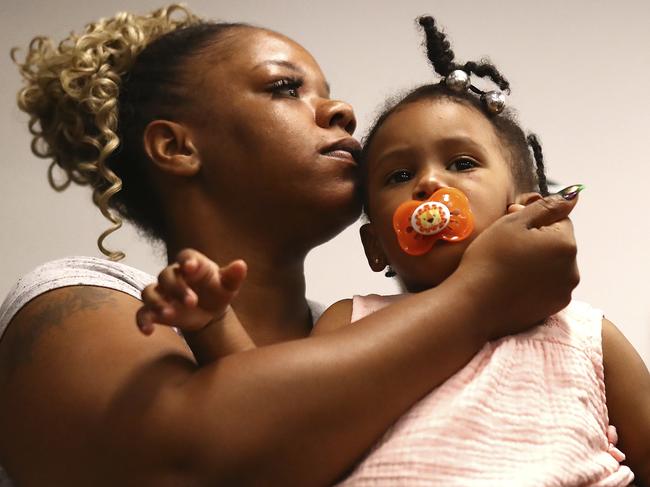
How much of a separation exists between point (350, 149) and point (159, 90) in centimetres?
29

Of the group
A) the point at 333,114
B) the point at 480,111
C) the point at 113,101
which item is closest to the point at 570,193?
the point at 480,111

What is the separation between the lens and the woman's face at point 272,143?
3.30 ft

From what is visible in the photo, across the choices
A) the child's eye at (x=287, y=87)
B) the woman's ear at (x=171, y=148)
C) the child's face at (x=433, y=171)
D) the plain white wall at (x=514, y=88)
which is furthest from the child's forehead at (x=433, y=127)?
the plain white wall at (x=514, y=88)

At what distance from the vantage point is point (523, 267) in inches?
31.4

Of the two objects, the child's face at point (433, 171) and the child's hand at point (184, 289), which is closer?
the child's hand at point (184, 289)

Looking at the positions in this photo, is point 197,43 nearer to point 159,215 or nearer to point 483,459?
point 159,215

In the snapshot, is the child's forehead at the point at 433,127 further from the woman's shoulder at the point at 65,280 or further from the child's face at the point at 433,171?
the woman's shoulder at the point at 65,280

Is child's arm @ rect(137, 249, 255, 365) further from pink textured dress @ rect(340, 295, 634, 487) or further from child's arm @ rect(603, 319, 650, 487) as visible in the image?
child's arm @ rect(603, 319, 650, 487)

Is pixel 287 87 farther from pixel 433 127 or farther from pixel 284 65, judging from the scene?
pixel 433 127

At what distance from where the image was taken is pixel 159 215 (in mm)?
1145

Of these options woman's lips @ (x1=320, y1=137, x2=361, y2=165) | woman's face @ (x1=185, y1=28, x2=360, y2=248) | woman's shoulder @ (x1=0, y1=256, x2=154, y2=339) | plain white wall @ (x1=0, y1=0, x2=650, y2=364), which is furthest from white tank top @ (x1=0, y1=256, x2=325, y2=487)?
plain white wall @ (x1=0, y1=0, x2=650, y2=364)

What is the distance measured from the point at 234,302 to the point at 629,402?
19.1 inches

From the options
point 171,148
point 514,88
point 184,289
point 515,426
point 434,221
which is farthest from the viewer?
point 514,88

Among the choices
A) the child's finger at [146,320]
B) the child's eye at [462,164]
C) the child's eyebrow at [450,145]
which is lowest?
the child's finger at [146,320]
